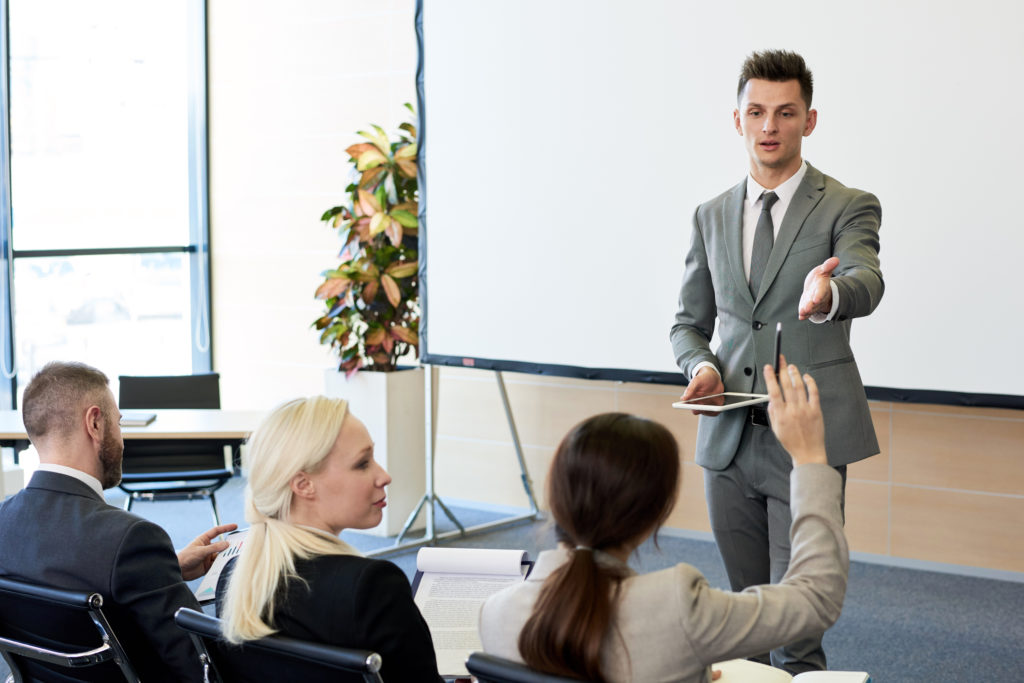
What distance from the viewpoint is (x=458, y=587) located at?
6.79 feet

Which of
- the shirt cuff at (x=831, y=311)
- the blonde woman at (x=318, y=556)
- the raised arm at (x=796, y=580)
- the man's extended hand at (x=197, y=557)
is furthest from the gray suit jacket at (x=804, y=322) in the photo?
the man's extended hand at (x=197, y=557)

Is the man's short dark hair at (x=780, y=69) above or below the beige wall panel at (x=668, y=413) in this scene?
above

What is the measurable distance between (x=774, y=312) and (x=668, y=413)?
2.77 metres

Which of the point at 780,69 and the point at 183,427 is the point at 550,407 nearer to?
the point at 183,427

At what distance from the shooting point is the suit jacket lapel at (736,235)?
8.41 feet

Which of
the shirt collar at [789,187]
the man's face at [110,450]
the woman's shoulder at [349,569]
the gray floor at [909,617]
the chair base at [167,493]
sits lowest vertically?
the gray floor at [909,617]

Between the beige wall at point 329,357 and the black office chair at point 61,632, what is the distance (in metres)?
3.53

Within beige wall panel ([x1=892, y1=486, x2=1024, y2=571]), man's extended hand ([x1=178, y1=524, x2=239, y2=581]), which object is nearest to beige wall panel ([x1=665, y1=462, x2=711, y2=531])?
beige wall panel ([x1=892, y1=486, x2=1024, y2=571])

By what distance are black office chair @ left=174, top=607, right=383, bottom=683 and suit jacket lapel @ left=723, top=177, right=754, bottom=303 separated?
139 cm

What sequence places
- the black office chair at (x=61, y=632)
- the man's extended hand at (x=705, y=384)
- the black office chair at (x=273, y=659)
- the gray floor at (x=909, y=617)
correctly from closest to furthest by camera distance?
the black office chair at (x=273, y=659)
the black office chair at (x=61, y=632)
the man's extended hand at (x=705, y=384)
the gray floor at (x=909, y=617)

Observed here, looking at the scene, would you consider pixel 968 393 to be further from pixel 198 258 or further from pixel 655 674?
pixel 198 258

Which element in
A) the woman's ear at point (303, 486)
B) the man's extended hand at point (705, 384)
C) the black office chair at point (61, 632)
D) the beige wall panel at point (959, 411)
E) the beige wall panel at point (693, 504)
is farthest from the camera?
the beige wall panel at point (693, 504)

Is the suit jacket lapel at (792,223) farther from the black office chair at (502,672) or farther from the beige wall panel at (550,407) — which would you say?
the beige wall panel at (550,407)

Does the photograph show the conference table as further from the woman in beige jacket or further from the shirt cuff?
the woman in beige jacket
